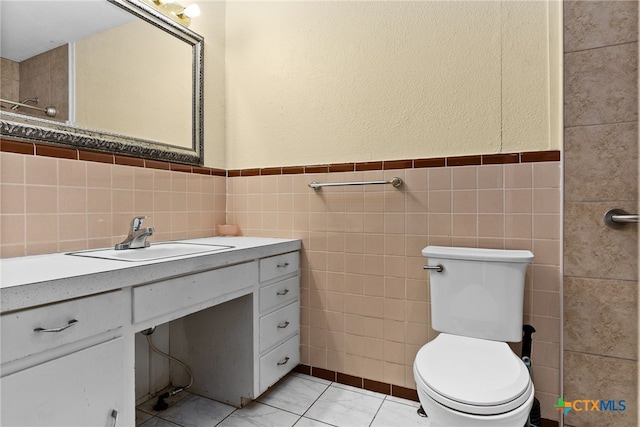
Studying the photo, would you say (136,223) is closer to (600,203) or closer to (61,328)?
(61,328)

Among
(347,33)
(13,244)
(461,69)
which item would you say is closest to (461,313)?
(461,69)

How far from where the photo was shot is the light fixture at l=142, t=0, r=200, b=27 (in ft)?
5.90

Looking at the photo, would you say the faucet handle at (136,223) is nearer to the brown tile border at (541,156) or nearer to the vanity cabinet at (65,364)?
the vanity cabinet at (65,364)

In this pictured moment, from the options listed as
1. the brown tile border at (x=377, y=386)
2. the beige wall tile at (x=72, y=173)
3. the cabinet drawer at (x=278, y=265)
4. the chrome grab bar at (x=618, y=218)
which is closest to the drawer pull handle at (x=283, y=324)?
the cabinet drawer at (x=278, y=265)

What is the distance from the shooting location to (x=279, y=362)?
1793mm

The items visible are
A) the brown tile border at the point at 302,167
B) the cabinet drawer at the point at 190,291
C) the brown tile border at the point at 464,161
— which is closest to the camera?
the cabinet drawer at the point at 190,291

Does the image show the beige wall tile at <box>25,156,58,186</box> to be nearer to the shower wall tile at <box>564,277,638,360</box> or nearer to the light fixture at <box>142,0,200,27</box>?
the light fixture at <box>142,0,200,27</box>

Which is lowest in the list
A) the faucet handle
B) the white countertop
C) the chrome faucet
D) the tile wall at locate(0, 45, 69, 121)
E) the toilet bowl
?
the toilet bowl

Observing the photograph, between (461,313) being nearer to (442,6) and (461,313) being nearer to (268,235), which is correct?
(268,235)

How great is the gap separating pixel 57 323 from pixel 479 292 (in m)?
1.45

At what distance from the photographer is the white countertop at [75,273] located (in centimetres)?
83

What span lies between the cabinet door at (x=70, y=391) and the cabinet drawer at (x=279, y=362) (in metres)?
0.74

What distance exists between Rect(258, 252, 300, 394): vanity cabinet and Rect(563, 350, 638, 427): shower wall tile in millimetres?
1290

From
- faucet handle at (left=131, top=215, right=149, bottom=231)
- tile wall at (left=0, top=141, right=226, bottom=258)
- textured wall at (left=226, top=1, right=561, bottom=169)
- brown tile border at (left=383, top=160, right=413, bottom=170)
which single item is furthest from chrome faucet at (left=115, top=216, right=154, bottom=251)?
brown tile border at (left=383, top=160, right=413, bottom=170)
